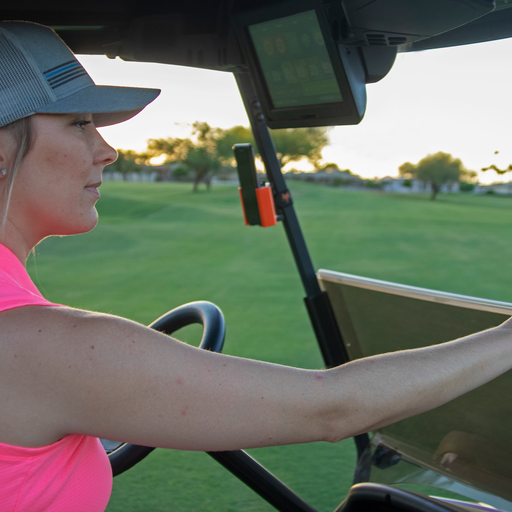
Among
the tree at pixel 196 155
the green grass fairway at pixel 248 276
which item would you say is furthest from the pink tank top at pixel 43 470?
the tree at pixel 196 155

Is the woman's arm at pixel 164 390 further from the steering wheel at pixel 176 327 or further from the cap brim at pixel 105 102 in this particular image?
the steering wheel at pixel 176 327

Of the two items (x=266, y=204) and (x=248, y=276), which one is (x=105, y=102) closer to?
(x=266, y=204)

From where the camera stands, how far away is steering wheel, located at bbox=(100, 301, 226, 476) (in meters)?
1.01

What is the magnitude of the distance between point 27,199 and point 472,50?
85 cm

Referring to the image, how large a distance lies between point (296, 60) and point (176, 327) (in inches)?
26.3

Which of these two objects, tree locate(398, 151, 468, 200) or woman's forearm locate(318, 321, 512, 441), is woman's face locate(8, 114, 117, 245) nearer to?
woman's forearm locate(318, 321, 512, 441)

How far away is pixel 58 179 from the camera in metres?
0.71

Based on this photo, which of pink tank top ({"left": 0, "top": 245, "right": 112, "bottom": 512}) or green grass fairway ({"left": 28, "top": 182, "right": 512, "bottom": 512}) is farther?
green grass fairway ({"left": 28, "top": 182, "right": 512, "bottom": 512})

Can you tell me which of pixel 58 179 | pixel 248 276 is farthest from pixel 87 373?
pixel 248 276

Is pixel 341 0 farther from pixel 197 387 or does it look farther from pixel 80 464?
pixel 80 464

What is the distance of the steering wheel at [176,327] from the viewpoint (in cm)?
101

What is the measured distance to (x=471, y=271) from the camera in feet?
21.3

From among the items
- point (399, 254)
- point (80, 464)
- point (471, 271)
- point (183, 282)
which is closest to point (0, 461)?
point (80, 464)

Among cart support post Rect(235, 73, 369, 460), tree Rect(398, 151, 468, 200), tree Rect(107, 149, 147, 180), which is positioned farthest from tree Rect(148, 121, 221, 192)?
cart support post Rect(235, 73, 369, 460)
